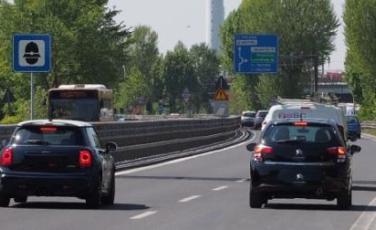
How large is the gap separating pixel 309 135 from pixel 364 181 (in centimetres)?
859

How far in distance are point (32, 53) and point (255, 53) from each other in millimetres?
39615

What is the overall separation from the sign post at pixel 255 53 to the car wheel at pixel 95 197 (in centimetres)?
4848

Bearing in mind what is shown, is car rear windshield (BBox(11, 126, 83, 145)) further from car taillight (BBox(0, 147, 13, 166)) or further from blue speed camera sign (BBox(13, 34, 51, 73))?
blue speed camera sign (BBox(13, 34, 51, 73))

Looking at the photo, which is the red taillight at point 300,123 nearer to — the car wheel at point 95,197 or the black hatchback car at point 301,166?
the black hatchback car at point 301,166

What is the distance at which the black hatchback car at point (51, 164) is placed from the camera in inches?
767

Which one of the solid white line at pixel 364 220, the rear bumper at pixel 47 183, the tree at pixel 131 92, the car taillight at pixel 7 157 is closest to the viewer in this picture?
the solid white line at pixel 364 220

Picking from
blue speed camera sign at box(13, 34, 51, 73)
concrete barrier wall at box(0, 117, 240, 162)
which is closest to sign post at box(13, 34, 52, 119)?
blue speed camera sign at box(13, 34, 51, 73)

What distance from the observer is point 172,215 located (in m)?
18.6

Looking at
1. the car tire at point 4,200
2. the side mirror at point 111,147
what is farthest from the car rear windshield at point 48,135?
the side mirror at point 111,147

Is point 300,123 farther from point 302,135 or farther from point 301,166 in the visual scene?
point 301,166

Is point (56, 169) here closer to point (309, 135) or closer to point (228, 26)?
point (309, 135)

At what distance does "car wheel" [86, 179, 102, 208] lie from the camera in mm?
19672

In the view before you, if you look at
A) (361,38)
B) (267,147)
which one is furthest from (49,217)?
(361,38)

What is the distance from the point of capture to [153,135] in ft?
138
